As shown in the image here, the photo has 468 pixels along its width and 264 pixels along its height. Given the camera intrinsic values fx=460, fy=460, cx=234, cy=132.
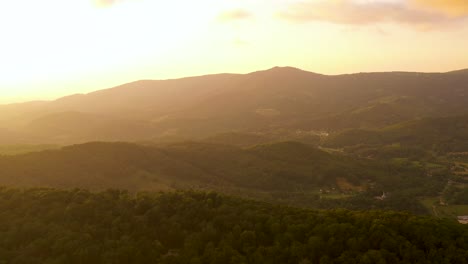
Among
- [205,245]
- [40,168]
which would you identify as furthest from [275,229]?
[40,168]

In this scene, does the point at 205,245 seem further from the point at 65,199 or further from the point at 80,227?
the point at 65,199

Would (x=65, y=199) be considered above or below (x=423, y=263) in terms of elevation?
above

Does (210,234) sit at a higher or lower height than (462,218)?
higher

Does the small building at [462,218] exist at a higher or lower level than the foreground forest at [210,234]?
lower

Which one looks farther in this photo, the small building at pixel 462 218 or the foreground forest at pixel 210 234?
the small building at pixel 462 218

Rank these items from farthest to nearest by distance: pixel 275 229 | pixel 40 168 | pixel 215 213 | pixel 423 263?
pixel 40 168 → pixel 215 213 → pixel 275 229 → pixel 423 263

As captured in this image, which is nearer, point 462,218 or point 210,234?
point 210,234

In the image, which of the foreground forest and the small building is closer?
the foreground forest

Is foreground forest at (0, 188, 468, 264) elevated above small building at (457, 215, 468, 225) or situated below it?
above
